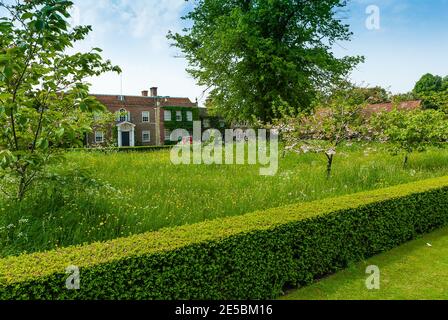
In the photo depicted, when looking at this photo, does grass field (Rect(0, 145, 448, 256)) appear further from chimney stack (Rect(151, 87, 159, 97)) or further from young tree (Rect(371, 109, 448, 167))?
chimney stack (Rect(151, 87, 159, 97))

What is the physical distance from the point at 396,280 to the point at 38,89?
6441 millimetres

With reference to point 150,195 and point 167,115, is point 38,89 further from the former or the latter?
point 167,115

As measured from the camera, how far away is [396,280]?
5156 millimetres

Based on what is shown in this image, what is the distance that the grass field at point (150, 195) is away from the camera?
5145mm

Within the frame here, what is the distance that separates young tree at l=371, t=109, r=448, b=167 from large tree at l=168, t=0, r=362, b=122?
8513 millimetres

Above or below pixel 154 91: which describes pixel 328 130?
below

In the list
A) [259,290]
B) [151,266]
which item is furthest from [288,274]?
[151,266]

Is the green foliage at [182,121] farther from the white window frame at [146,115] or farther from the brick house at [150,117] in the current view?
the white window frame at [146,115]

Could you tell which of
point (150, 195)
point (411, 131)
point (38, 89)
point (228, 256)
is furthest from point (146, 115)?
point (228, 256)

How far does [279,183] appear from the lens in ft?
29.0

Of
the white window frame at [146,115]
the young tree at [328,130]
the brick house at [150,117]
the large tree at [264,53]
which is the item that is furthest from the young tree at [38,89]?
the white window frame at [146,115]

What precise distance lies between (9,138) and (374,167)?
1005cm
